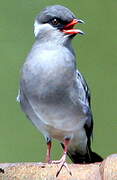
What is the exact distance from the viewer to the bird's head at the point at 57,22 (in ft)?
8.63

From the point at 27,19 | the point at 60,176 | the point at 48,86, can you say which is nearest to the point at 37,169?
the point at 60,176

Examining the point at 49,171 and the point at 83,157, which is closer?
the point at 49,171

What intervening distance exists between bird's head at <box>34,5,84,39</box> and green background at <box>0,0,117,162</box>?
40.3 inches

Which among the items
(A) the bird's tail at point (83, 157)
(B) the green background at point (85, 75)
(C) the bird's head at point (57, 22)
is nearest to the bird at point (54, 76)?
(C) the bird's head at point (57, 22)

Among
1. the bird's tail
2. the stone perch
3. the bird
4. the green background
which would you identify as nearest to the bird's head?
the bird

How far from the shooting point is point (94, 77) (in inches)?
146

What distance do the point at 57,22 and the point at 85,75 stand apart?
1.07m

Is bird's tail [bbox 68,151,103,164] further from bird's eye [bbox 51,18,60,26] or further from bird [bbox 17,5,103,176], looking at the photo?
bird's eye [bbox 51,18,60,26]

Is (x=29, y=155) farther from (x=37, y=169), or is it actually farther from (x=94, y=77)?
(x=37, y=169)

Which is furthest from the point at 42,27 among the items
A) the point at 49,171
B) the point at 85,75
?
the point at 85,75

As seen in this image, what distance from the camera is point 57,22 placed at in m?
2.65

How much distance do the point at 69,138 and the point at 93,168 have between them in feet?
1.73

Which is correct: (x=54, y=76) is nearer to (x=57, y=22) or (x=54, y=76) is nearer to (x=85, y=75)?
(x=57, y=22)

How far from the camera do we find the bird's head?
2.63 meters
